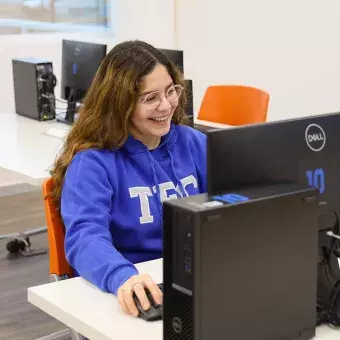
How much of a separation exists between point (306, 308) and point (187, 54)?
458 centimetres

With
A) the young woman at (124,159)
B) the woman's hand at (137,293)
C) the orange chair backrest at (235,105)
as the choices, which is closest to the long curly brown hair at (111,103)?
the young woman at (124,159)

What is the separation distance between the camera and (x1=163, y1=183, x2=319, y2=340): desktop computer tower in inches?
50.4

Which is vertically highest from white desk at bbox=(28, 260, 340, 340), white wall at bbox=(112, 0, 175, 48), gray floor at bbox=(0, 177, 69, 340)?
white wall at bbox=(112, 0, 175, 48)

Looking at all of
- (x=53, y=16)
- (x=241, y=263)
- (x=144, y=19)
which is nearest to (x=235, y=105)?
(x=144, y=19)

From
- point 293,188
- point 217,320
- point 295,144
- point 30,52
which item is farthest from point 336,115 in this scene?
point 30,52

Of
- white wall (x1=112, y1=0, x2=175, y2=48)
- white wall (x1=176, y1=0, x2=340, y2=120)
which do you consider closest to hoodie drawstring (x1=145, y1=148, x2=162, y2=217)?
white wall (x1=176, y1=0, x2=340, y2=120)

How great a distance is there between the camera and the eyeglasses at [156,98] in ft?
6.42

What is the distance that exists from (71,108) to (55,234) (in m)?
2.18

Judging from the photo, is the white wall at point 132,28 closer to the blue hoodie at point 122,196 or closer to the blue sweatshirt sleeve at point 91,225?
the blue hoodie at point 122,196

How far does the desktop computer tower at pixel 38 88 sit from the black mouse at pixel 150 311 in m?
2.72

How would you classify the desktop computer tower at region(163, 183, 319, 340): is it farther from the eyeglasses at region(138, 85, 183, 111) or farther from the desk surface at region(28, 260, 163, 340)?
the eyeglasses at region(138, 85, 183, 111)

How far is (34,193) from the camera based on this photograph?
5359 mm

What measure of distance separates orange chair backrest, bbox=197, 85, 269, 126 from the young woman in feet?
5.69

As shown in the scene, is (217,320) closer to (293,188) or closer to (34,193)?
(293,188)
